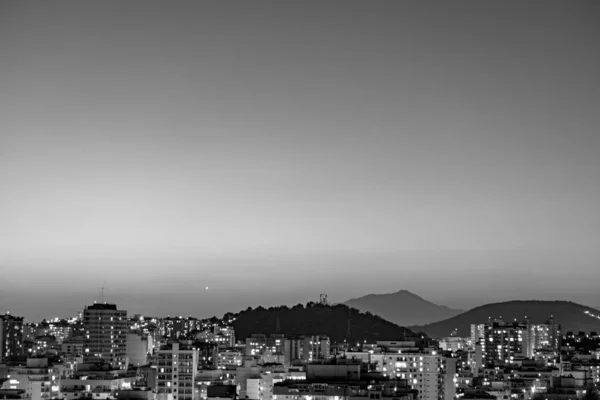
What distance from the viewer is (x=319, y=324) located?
146750 mm

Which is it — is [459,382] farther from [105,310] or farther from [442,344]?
[442,344]

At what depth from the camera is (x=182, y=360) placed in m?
55.7

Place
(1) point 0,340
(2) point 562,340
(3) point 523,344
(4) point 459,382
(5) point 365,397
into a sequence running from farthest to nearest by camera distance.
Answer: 1. (2) point 562,340
2. (3) point 523,344
3. (1) point 0,340
4. (4) point 459,382
5. (5) point 365,397

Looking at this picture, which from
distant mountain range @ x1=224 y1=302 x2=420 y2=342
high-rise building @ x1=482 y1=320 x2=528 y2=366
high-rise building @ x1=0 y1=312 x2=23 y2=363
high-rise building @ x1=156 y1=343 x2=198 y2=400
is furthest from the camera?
distant mountain range @ x1=224 y1=302 x2=420 y2=342

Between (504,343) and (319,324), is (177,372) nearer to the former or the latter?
(504,343)

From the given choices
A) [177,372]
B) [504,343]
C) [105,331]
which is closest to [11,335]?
[105,331]

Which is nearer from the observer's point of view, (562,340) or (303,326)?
(562,340)

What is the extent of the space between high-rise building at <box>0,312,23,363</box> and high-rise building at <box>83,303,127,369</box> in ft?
20.5

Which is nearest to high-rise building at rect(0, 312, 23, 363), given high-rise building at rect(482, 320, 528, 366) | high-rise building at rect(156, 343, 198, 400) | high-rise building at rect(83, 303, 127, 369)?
high-rise building at rect(83, 303, 127, 369)

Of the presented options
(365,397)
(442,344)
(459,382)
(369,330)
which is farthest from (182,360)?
(369,330)

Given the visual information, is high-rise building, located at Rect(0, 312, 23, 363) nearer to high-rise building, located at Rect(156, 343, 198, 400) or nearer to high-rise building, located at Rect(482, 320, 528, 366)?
high-rise building, located at Rect(156, 343, 198, 400)

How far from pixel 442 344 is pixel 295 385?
268ft

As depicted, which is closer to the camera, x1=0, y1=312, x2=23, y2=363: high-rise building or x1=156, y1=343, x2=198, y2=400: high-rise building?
x1=156, y1=343, x2=198, y2=400: high-rise building

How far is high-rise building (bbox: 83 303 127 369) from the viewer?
93312 millimetres
